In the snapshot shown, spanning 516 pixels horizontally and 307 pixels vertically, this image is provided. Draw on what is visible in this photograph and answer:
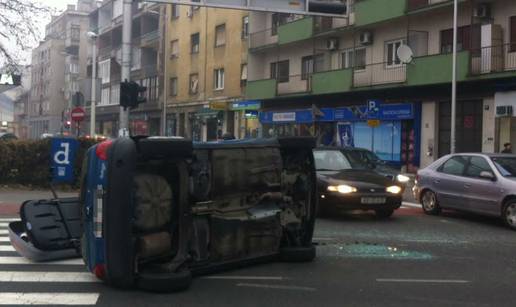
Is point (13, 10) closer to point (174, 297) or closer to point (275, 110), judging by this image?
point (174, 297)

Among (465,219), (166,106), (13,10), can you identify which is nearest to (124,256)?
(465,219)

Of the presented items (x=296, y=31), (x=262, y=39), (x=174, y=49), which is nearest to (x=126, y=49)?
(x=296, y=31)

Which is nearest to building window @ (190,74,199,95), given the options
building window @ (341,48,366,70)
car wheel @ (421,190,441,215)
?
building window @ (341,48,366,70)

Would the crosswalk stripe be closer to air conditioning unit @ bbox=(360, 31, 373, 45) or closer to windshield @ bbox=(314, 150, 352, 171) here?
windshield @ bbox=(314, 150, 352, 171)

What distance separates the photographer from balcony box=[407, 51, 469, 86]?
2509 cm

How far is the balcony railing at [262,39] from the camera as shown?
3903cm

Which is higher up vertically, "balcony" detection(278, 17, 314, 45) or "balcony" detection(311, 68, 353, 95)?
"balcony" detection(278, 17, 314, 45)

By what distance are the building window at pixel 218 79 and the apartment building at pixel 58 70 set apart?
136 ft

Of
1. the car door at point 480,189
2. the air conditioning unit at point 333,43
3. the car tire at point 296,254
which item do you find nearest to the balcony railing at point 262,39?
the air conditioning unit at point 333,43

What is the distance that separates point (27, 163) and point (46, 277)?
38.0 ft

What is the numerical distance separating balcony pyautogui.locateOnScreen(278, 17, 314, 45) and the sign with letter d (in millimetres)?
Answer: 21866

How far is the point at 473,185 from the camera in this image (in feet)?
41.2

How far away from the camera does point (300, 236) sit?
8.54 m

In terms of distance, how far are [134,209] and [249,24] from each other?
116 ft
